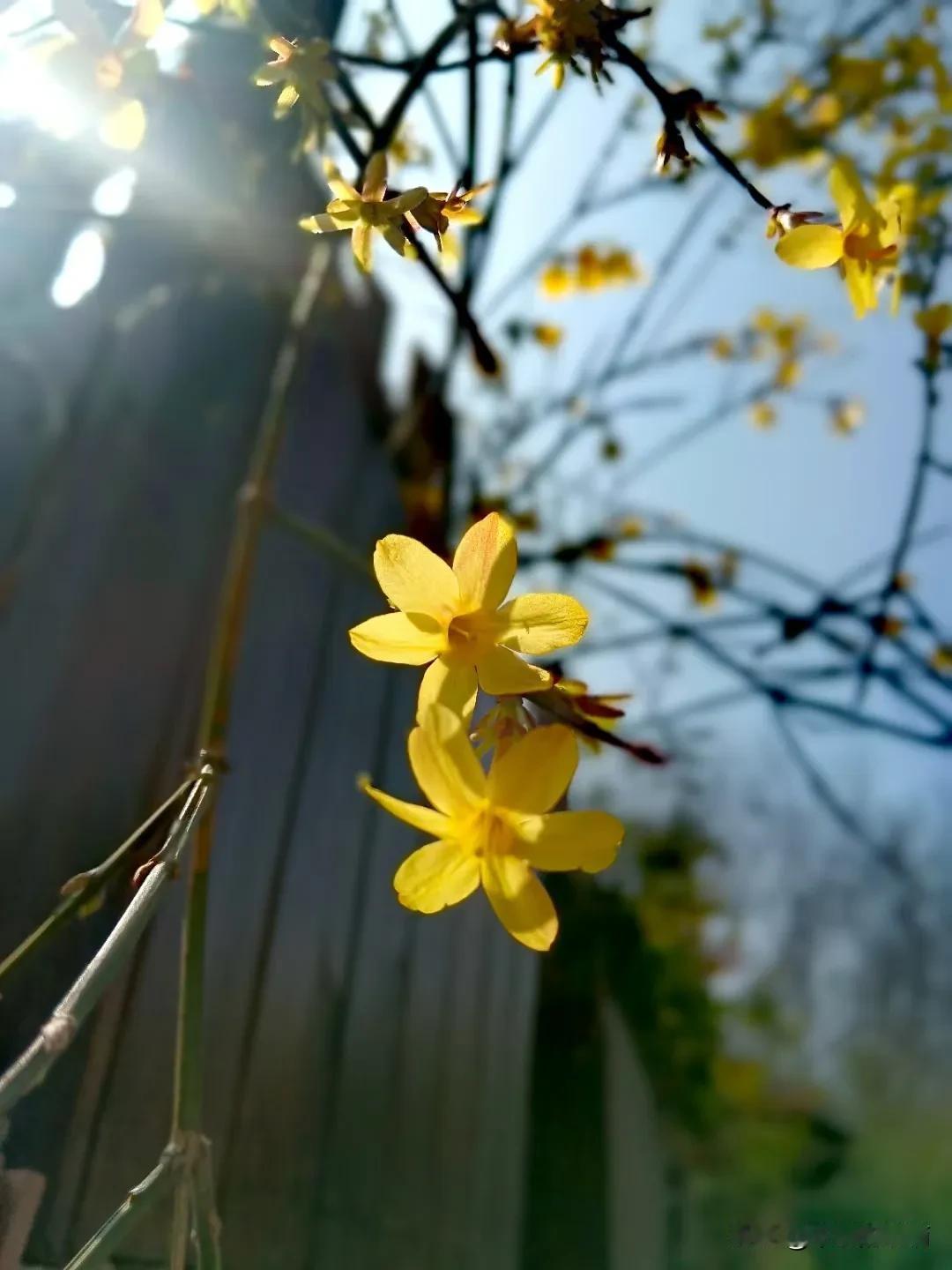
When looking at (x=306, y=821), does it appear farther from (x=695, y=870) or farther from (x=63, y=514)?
(x=695, y=870)

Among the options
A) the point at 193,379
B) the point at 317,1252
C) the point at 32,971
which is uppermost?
the point at 193,379

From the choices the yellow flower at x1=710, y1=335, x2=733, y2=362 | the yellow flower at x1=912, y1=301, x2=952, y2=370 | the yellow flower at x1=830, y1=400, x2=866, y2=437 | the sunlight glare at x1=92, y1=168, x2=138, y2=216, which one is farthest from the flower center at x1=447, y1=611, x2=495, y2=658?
the yellow flower at x1=830, y1=400, x2=866, y2=437

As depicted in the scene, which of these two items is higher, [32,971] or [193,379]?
[193,379]

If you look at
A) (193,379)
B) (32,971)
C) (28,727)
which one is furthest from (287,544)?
(32,971)

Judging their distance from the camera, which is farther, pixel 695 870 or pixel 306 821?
pixel 695 870

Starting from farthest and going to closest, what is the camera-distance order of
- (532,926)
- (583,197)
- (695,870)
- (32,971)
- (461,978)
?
(695,870) → (583,197) → (461,978) → (32,971) → (532,926)

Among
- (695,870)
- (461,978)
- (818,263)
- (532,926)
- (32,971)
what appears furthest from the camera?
(695,870)
